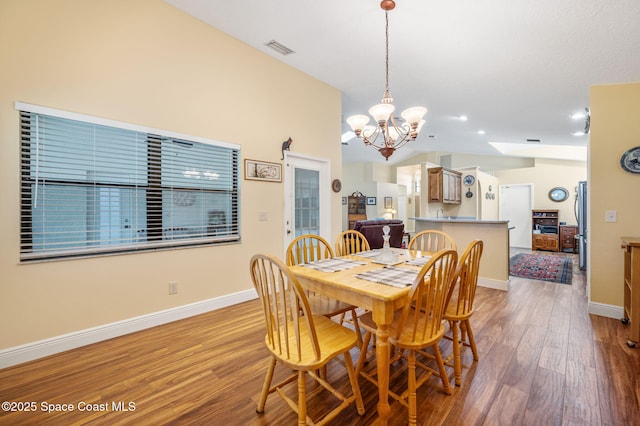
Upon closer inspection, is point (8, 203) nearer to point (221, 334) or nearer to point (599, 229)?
point (221, 334)

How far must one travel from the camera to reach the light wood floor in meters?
1.54

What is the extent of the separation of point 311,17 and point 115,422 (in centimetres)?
352

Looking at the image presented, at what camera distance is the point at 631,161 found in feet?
9.39

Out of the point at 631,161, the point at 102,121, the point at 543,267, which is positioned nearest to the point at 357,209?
the point at 543,267

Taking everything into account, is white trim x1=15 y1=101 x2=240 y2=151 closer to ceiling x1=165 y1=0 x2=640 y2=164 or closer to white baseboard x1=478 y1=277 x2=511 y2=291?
ceiling x1=165 y1=0 x2=640 y2=164

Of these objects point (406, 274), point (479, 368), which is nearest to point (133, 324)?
point (406, 274)

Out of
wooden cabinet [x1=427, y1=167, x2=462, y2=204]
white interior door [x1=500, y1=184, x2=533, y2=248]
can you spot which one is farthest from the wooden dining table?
white interior door [x1=500, y1=184, x2=533, y2=248]

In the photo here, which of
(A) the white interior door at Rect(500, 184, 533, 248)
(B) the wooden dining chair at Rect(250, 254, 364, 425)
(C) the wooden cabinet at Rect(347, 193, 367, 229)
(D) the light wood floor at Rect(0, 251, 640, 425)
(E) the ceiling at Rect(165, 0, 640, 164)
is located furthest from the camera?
(C) the wooden cabinet at Rect(347, 193, 367, 229)

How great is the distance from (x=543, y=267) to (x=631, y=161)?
3316 millimetres

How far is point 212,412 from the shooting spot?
1575mm

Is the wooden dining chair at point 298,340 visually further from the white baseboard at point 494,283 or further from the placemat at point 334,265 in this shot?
the white baseboard at point 494,283

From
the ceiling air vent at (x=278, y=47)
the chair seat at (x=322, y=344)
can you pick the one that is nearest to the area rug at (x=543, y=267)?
the chair seat at (x=322, y=344)

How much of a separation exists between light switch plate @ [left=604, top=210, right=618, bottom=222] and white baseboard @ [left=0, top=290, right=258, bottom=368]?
434 centimetres

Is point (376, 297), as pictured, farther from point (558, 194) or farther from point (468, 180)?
point (558, 194)
